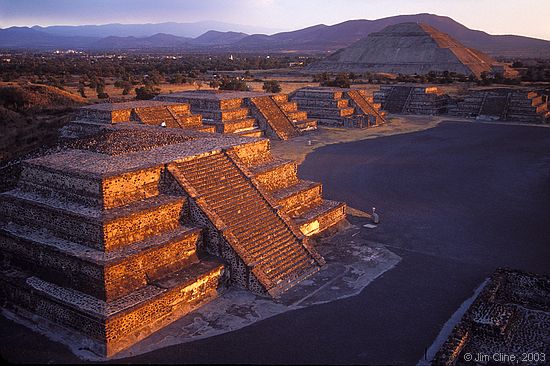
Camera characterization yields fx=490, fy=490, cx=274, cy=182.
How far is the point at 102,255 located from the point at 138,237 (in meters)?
0.89

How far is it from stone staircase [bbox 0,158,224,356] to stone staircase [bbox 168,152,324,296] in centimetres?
51

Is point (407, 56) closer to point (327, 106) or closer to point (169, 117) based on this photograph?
point (327, 106)

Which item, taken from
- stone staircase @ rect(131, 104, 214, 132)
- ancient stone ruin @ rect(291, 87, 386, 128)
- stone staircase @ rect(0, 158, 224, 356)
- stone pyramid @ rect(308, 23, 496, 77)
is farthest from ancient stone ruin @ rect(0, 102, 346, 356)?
stone pyramid @ rect(308, 23, 496, 77)

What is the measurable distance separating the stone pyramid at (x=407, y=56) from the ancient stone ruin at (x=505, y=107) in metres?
24.5

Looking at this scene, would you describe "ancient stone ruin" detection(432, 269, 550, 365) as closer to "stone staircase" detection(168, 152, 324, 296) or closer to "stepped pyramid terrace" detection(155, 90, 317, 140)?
"stone staircase" detection(168, 152, 324, 296)

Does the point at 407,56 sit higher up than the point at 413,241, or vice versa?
the point at 407,56

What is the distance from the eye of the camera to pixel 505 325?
26.8 feet

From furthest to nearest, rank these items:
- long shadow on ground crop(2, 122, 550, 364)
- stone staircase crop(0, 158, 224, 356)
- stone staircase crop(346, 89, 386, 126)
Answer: stone staircase crop(346, 89, 386, 126) → stone staircase crop(0, 158, 224, 356) → long shadow on ground crop(2, 122, 550, 364)

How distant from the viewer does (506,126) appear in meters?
33.1

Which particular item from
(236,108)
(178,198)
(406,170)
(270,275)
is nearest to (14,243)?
(178,198)

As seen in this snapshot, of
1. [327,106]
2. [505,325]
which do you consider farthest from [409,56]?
[505,325]

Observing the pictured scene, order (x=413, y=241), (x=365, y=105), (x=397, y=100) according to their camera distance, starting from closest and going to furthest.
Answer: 1. (x=413, y=241)
2. (x=365, y=105)
3. (x=397, y=100)

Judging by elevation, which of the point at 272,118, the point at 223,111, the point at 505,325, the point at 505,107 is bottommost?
the point at 505,325

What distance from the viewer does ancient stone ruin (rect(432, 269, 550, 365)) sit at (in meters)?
7.59
